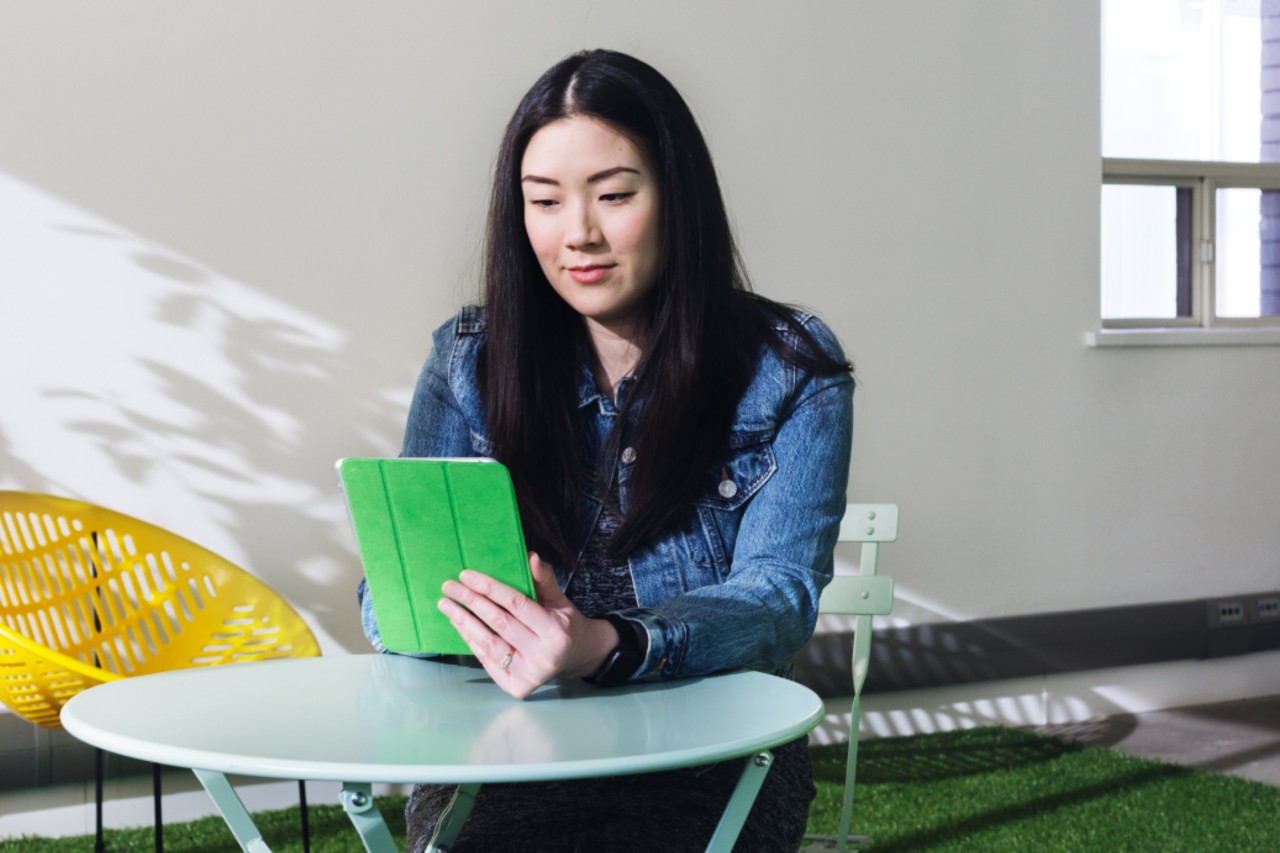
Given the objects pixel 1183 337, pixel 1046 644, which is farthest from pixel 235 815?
pixel 1183 337

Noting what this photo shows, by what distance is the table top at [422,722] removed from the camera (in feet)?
4.32

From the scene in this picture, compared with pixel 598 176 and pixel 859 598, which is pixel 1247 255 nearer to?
pixel 859 598

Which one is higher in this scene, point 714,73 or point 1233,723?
point 714,73

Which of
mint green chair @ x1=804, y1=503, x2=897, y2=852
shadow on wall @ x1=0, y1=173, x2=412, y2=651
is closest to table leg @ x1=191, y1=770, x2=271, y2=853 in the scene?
mint green chair @ x1=804, y1=503, x2=897, y2=852

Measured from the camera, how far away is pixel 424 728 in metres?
1.48

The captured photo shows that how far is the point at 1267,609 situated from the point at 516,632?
182 inches

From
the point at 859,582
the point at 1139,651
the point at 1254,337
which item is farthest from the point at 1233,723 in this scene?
the point at 859,582

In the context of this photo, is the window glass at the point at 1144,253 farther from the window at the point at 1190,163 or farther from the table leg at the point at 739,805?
the table leg at the point at 739,805

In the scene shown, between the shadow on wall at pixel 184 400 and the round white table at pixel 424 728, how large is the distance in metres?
2.18

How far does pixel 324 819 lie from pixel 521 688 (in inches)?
102

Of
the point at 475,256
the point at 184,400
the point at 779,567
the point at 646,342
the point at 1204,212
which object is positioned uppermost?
the point at 1204,212

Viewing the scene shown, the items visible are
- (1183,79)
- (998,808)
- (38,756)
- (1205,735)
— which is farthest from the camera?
(1183,79)

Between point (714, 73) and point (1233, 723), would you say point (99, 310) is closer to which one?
point (714, 73)

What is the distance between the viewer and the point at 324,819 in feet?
12.9
